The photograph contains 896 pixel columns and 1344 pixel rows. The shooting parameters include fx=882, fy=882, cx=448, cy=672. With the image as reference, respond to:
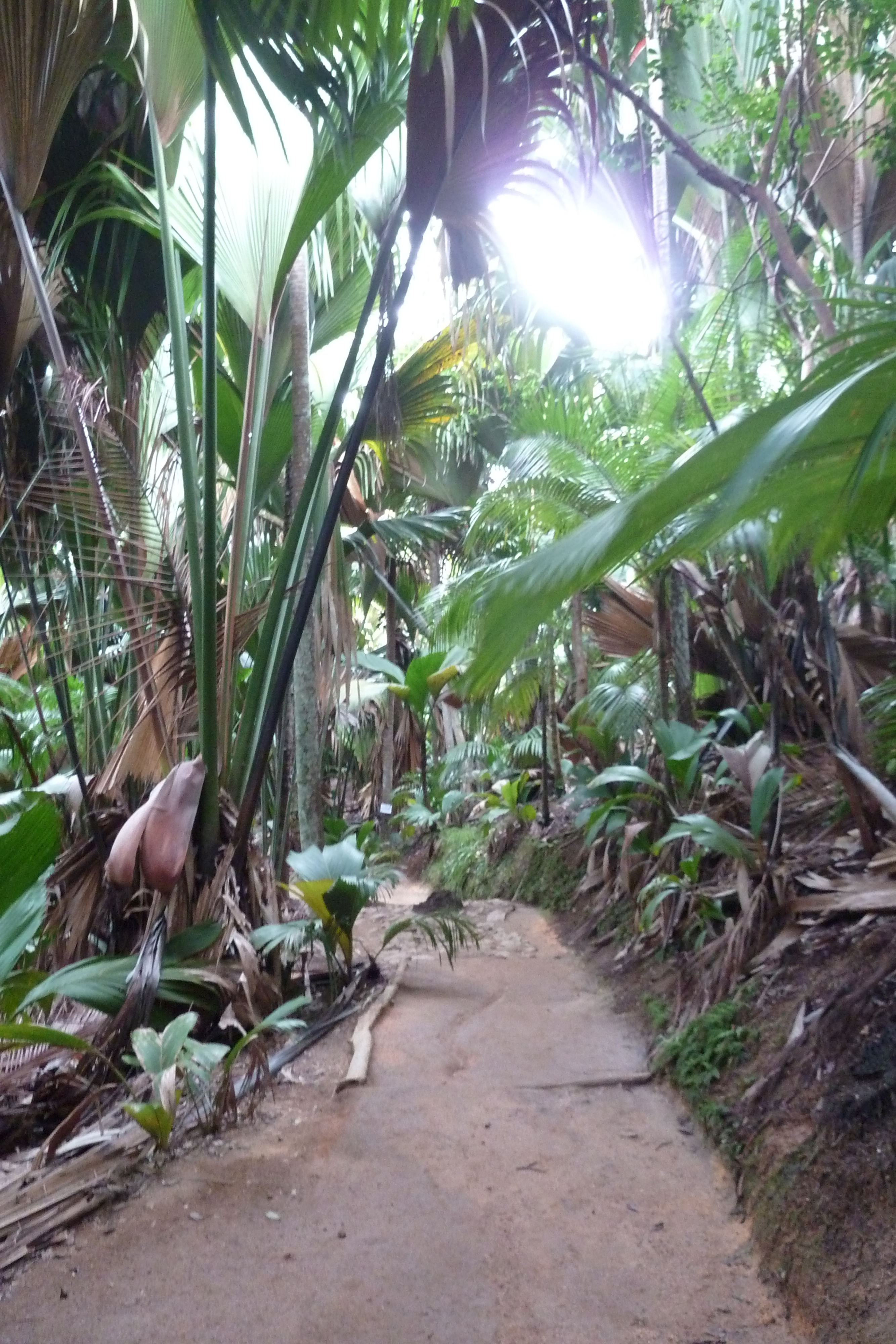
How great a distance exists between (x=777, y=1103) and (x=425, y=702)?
6480 millimetres

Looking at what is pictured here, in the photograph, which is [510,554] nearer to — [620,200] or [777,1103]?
[620,200]

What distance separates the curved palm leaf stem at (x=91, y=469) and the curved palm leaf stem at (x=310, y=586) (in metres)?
0.51

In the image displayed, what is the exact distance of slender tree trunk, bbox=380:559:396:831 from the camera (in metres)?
10.3

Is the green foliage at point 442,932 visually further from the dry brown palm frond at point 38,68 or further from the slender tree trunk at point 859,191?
the slender tree trunk at point 859,191

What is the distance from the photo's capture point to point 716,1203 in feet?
7.67

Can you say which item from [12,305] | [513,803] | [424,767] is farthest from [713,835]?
[424,767]

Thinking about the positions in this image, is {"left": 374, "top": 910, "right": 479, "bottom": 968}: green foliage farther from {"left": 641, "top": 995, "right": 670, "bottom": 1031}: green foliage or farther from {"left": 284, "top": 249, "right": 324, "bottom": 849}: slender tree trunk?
{"left": 641, "top": 995, "right": 670, "bottom": 1031}: green foliage

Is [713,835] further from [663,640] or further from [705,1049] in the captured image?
[663,640]

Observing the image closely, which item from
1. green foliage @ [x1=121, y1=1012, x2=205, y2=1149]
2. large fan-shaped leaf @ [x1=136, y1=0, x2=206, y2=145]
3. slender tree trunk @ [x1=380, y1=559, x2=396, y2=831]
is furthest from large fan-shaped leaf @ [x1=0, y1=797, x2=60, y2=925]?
slender tree trunk @ [x1=380, y1=559, x2=396, y2=831]

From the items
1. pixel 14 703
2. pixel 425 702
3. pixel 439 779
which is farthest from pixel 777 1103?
pixel 439 779

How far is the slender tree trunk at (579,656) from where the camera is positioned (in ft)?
21.5

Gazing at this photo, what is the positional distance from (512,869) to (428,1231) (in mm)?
4765

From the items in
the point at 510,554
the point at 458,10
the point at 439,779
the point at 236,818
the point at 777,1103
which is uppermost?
the point at 458,10

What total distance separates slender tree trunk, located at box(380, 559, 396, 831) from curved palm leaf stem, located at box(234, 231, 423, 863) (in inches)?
265
